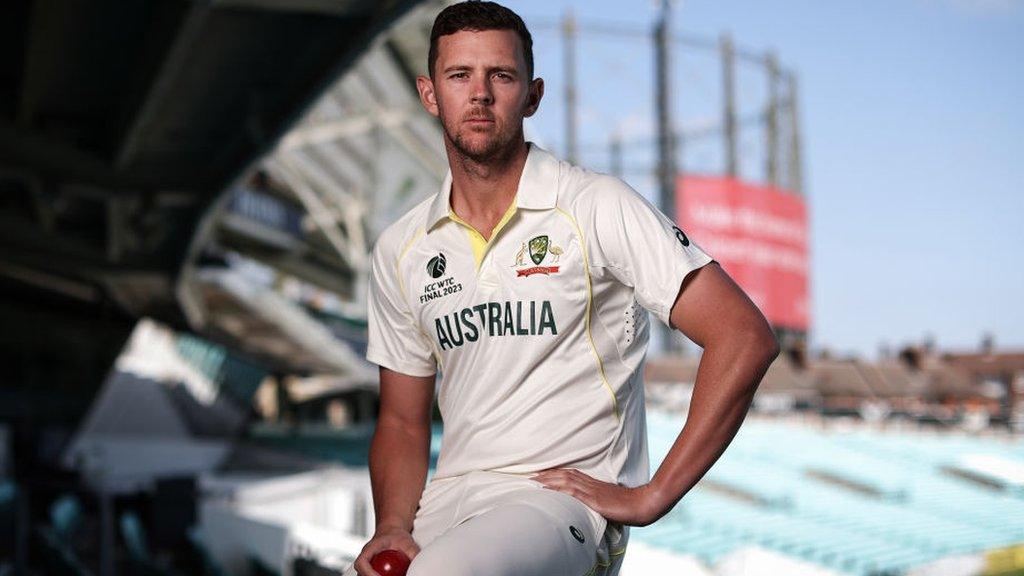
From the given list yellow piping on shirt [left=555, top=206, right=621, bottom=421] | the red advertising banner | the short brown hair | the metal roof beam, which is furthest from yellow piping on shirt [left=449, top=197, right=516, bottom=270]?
the red advertising banner

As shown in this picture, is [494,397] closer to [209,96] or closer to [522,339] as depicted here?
[522,339]

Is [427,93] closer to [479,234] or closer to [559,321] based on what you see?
[479,234]

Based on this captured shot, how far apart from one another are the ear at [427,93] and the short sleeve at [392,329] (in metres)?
0.33

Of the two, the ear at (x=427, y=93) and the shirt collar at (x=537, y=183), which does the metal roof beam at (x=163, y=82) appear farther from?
the shirt collar at (x=537, y=183)

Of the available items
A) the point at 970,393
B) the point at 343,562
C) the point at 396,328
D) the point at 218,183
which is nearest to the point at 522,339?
the point at 396,328

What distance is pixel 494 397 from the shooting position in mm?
2084

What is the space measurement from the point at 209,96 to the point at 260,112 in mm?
529

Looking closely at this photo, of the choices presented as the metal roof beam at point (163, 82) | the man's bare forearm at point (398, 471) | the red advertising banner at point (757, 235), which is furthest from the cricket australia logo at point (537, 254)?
the red advertising banner at point (757, 235)

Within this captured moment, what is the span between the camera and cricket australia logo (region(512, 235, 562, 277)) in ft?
6.70

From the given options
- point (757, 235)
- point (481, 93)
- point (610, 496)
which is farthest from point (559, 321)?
point (757, 235)

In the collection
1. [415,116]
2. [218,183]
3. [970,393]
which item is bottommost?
[970,393]

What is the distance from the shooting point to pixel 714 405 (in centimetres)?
187

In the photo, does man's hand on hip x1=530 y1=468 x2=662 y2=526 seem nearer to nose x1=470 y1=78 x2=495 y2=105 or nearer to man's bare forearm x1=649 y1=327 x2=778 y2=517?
man's bare forearm x1=649 y1=327 x2=778 y2=517

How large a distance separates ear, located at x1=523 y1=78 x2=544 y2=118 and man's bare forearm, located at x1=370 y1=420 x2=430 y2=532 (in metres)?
0.74
